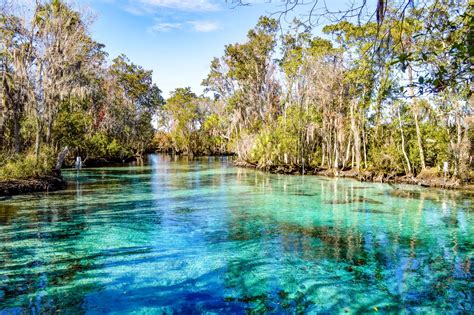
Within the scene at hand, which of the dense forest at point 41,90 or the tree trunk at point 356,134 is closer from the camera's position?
the dense forest at point 41,90

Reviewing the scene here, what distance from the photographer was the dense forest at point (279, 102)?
19.4m

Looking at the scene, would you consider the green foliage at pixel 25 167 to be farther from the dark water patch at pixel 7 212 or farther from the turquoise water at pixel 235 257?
the dark water patch at pixel 7 212

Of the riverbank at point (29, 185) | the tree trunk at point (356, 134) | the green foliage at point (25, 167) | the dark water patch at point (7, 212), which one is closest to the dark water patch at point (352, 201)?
the tree trunk at point (356, 134)

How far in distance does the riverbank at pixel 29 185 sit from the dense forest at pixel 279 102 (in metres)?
0.74

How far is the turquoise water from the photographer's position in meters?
5.80

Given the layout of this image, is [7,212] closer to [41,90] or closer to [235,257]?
[235,257]

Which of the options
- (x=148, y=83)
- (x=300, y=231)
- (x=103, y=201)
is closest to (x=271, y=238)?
(x=300, y=231)

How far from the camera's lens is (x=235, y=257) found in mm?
8047

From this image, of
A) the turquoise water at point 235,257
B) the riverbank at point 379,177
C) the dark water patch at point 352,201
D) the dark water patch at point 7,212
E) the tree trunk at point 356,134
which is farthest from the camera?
the tree trunk at point 356,134

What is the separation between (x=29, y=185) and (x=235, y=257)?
13.8m

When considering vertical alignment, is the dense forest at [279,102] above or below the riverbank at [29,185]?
above

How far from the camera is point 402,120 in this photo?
79.5 ft

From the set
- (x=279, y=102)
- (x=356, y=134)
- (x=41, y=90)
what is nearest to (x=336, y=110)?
(x=356, y=134)

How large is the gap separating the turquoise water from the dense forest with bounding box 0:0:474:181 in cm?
384
